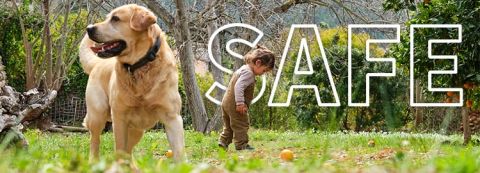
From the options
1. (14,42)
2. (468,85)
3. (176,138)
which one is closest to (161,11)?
(468,85)

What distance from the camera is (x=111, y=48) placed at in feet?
22.8

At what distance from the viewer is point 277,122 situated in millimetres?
29344

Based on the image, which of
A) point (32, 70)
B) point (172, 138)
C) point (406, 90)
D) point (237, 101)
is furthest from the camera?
point (406, 90)

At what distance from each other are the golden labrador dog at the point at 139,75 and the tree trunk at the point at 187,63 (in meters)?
9.36

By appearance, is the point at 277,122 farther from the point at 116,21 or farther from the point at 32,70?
the point at 116,21

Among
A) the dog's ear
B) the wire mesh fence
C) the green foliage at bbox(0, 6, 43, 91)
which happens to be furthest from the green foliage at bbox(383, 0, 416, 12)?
the wire mesh fence

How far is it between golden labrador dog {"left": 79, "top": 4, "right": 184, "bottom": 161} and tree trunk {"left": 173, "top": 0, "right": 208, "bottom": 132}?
936 cm

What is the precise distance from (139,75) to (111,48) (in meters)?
0.36

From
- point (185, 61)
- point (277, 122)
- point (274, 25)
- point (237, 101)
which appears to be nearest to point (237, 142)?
point (237, 101)

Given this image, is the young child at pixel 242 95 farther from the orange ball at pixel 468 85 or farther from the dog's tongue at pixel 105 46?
the dog's tongue at pixel 105 46

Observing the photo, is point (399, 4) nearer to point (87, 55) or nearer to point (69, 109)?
point (87, 55)

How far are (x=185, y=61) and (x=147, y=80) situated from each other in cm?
1069

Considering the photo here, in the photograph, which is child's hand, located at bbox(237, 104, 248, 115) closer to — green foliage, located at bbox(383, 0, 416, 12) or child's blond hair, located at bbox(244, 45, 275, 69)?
child's blond hair, located at bbox(244, 45, 275, 69)

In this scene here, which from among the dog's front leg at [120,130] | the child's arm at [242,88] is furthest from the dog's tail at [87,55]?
the child's arm at [242,88]
